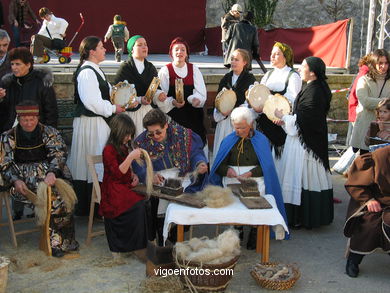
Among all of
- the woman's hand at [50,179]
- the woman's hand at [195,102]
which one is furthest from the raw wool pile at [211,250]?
the woman's hand at [195,102]

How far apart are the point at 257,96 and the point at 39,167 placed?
2.25 meters

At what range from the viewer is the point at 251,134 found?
448 cm

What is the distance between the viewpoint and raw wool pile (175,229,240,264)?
3.41 meters

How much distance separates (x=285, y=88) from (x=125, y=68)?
1.72 m

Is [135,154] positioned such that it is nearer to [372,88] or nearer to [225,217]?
[225,217]

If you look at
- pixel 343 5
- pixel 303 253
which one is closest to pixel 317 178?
pixel 303 253

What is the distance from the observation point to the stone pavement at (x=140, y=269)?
147 inches

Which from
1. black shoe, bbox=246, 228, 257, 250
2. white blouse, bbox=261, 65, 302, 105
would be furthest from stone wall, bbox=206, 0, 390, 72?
black shoe, bbox=246, 228, 257, 250

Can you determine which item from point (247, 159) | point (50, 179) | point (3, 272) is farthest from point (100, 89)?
point (3, 272)

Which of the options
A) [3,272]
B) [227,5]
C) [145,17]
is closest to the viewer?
[3,272]

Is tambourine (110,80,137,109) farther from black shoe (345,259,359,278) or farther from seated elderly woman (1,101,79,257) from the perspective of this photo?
black shoe (345,259,359,278)

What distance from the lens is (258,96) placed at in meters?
5.14

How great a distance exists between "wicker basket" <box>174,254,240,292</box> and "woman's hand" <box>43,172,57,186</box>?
4.79ft

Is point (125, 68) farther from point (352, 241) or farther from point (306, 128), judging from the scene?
point (352, 241)
